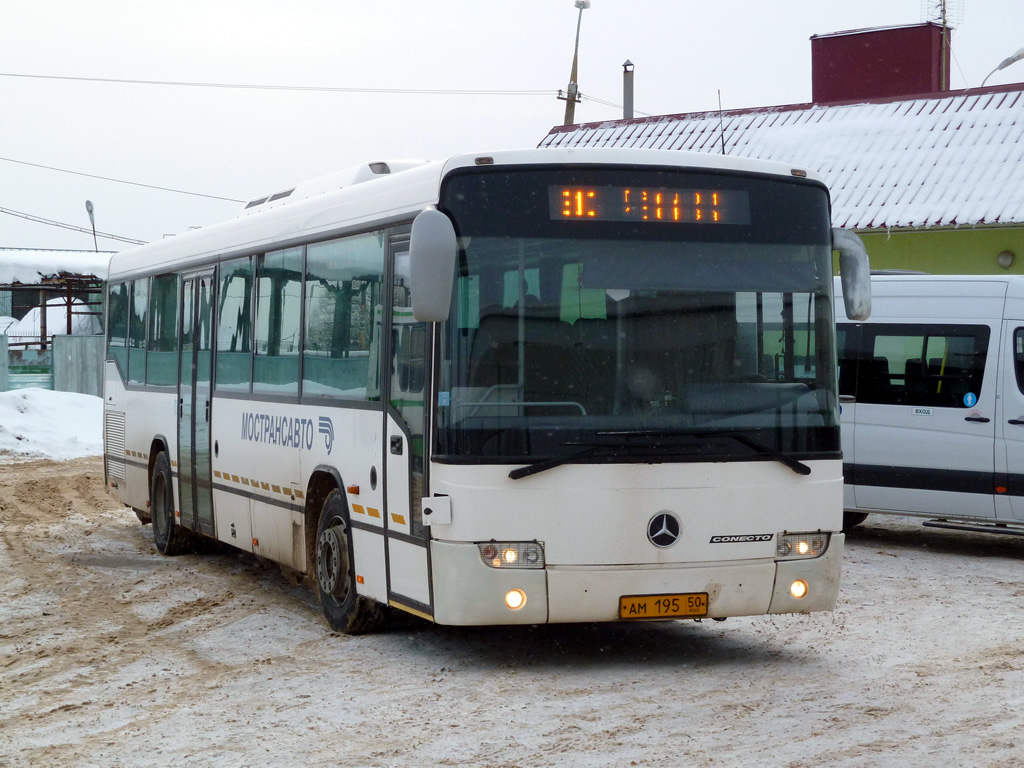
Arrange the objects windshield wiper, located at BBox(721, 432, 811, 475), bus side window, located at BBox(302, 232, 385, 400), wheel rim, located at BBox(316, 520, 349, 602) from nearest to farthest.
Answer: windshield wiper, located at BBox(721, 432, 811, 475) → bus side window, located at BBox(302, 232, 385, 400) → wheel rim, located at BBox(316, 520, 349, 602)

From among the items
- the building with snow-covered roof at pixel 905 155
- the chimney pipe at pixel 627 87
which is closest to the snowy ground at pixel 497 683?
the building with snow-covered roof at pixel 905 155

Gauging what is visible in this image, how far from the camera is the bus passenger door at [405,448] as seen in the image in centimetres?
866

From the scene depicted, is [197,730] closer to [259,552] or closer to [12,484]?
[259,552]

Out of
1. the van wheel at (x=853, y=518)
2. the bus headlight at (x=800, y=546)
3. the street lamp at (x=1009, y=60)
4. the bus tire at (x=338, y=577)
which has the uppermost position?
the street lamp at (x=1009, y=60)

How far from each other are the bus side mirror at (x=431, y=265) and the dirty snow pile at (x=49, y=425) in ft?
66.4

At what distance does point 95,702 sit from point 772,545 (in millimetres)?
3720

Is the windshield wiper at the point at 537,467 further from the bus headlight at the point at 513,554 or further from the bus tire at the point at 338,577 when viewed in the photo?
the bus tire at the point at 338,577

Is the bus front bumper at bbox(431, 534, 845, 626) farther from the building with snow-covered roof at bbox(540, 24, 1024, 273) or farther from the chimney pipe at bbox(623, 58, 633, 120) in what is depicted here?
the chimney pipe at bbox(623, 58, 633, 120)

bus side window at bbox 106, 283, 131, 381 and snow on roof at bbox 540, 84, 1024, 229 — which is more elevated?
snow on roof at bbox 540, 84, 1024, 229

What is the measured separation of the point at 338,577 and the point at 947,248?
17.0 meters

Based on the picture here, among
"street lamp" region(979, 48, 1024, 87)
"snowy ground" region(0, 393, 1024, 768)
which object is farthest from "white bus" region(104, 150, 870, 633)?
"street lamp" region(979, 48, 1024, 87)

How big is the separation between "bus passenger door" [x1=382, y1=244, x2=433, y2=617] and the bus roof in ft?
1.39

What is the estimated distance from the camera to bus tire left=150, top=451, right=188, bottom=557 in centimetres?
1427

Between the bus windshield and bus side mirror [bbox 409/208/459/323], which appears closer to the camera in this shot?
bus side mirror [bbox 409/208/459/323]
